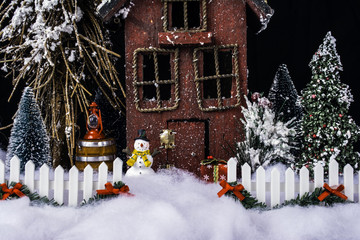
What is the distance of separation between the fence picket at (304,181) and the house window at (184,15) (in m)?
1.40

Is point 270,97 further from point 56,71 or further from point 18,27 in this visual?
point 18,27

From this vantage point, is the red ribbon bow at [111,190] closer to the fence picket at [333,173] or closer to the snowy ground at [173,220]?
the snowy ground at [173,220]

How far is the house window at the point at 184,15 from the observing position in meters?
3.29

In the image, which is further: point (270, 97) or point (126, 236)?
point (270, 97)

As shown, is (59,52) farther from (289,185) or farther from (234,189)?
(289,185)

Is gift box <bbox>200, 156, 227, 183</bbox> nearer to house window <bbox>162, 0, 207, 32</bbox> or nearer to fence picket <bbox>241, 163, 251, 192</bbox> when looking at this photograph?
fence picket <bbox>241, 163, 251, 192</bbox>

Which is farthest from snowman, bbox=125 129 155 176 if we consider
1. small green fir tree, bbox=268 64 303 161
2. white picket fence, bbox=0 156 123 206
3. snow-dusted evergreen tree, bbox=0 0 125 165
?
small green fir tree, bbox=268 64 303 161

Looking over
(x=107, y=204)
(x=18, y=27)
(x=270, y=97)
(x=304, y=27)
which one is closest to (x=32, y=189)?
(x=107, y=204)

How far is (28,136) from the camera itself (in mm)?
3160

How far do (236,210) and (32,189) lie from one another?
1343mm

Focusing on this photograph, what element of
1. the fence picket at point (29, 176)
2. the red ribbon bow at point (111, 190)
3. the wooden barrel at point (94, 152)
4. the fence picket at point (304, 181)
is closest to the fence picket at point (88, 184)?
the red ribbon bow at point (111, 190)

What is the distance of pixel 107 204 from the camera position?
247cm

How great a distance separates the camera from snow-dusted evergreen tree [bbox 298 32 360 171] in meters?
3.08

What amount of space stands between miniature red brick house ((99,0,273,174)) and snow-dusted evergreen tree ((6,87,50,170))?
0.70 meters
